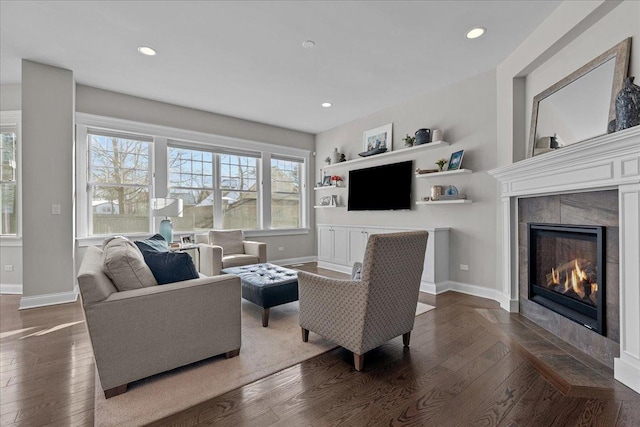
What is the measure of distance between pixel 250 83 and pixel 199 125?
1.52 meters

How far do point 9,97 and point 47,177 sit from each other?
66.3 inches

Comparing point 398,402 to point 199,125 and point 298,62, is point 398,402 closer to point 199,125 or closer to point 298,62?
point 298,62

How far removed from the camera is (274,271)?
131 inches

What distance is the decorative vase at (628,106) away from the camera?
5.90 feet

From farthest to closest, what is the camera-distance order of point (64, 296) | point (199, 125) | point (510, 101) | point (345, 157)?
point (345, 157) < point (199, 125) < point (64, 296) < point (510, 101)

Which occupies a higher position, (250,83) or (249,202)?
(250,83)

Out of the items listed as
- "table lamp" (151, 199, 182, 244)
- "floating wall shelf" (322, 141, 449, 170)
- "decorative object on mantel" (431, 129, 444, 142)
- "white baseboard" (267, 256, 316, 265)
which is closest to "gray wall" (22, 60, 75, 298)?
"table lamp" (151, 199, 182, 244)

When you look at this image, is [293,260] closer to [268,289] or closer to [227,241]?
[227,241]

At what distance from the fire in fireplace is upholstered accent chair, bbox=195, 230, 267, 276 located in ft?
11.2

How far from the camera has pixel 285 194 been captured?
6102 mm

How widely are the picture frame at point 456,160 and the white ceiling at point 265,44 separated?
960 mm

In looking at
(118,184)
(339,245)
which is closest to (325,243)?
(339,245)

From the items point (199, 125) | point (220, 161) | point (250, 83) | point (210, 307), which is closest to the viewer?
point (210, 307)

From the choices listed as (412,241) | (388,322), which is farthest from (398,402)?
(412,241)
